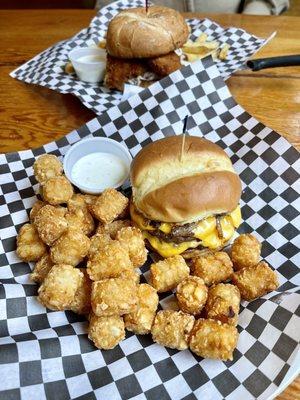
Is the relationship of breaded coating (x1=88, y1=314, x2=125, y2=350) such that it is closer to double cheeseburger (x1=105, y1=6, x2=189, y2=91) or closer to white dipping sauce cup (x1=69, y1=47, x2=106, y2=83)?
double cheeseburger (x1=105, y1=6, x2=189, y2=91)

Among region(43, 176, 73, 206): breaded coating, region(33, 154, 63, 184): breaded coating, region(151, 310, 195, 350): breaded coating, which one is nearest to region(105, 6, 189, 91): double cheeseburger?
region(33, 154, 63, 184): breaded coating

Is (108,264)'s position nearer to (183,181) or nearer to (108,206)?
(108,206)

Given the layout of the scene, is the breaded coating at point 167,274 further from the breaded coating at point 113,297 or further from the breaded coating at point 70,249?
the breaded coating at point 70,249

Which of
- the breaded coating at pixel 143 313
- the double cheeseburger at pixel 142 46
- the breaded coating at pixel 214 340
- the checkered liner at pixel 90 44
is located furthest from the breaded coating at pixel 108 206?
the double cheeseburger at pixel 142 46

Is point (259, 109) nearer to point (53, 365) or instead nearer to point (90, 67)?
point (90, 67)

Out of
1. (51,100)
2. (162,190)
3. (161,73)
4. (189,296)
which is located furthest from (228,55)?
(189,296)

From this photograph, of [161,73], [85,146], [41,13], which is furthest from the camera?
[41,13]

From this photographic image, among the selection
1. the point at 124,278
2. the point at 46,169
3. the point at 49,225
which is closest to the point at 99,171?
the point at 46,169
